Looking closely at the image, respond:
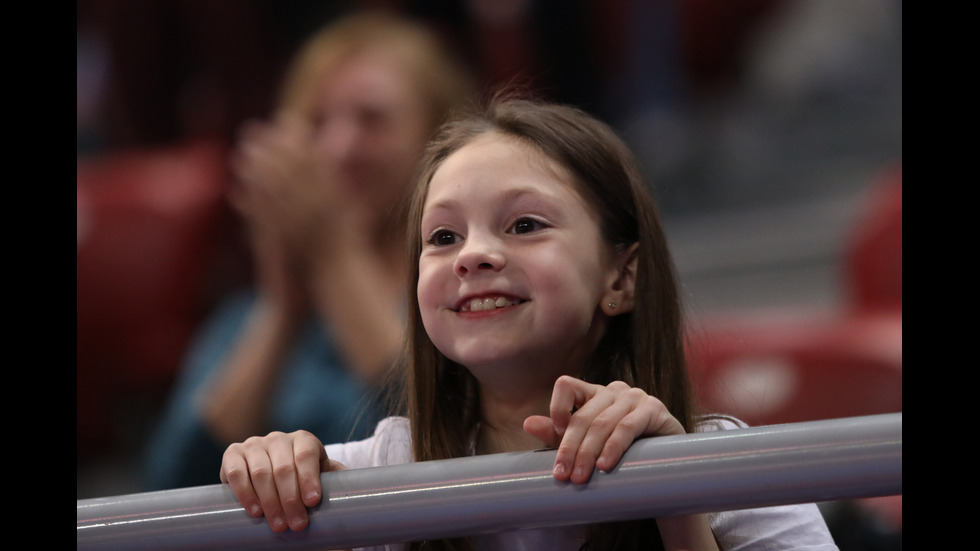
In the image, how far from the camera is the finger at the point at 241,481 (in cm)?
50

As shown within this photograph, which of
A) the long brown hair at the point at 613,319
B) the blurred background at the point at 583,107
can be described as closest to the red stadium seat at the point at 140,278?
the blurred background at the point at 583,107

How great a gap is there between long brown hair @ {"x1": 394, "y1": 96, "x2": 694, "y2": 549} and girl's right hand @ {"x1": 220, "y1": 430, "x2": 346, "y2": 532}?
173 millimetres

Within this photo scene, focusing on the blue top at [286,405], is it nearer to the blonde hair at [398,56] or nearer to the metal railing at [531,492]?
the blonde hair at [398,56]

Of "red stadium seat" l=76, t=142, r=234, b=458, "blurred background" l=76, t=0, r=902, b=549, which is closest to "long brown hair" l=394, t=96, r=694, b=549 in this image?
"blurred background" l=76, t=0, r=902, b=549

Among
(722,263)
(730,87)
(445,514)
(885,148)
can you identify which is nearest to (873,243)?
(722,263)

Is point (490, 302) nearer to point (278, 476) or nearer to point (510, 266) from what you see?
point (510, 266)

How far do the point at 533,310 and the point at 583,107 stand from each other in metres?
1.12

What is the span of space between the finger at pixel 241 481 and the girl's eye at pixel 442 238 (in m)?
0.20

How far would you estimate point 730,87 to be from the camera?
79.7 inches

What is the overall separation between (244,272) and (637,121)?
2.53 feet

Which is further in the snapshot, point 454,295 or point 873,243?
point 873,243

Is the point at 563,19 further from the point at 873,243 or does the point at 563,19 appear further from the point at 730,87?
the point at 873,243

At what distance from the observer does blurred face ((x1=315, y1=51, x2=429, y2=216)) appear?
3.60 feet

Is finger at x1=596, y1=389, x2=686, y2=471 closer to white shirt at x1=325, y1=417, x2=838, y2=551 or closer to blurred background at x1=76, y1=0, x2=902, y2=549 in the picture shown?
white shirt at x1=325, y1=417, x2=838, y2=551
